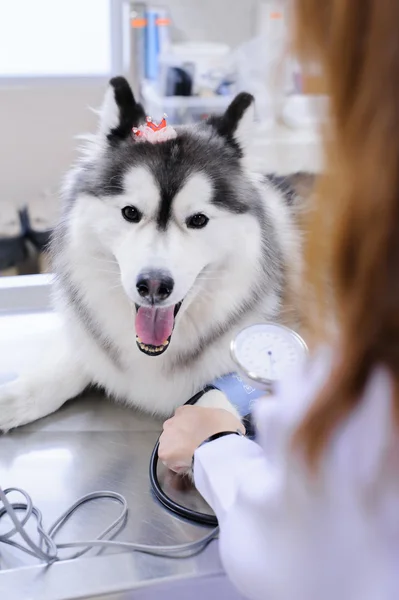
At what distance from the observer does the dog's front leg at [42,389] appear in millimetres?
987

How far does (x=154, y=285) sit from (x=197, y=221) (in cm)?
18

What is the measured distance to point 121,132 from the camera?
109 centimetres

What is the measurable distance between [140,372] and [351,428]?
2.14 feet

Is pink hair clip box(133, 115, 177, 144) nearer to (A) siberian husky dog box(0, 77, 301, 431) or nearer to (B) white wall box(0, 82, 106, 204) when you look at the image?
(A) siberian husky dog box(0, 77, 301, 431)

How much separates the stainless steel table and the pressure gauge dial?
8.2 inches

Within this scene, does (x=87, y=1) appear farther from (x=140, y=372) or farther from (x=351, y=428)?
(x=351, y=428)

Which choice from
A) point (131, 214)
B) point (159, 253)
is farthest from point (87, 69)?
point (159, 253)

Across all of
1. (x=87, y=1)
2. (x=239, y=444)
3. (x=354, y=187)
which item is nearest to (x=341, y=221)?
(x=354, y=187)

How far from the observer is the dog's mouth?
39.2 inches

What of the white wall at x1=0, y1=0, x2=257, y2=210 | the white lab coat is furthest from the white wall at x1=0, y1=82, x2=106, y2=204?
the white lab coat

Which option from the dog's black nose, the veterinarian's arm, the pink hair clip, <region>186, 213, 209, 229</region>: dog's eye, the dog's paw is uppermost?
the pink hair clip

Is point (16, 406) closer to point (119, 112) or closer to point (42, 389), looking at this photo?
point (42, 389)

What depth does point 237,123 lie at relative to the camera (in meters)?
1.10

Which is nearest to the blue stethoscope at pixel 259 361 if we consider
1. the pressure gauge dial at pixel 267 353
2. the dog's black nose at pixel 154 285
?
the pressure gauge dial at pixel 267 353
